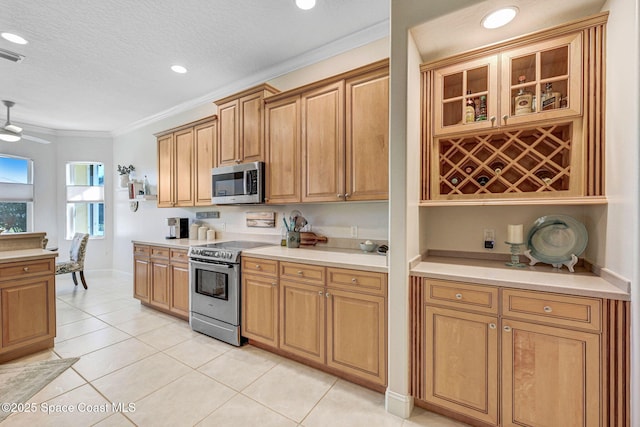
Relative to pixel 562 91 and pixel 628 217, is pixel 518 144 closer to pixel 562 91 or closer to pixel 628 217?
pixel 562 91

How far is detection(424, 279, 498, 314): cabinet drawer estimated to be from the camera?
154cm

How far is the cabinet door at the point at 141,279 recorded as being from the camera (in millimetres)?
3602

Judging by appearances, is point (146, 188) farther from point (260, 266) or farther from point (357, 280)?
point (357, 280)

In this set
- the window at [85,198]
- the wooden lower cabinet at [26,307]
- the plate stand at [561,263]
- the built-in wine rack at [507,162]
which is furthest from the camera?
the window at [85,198]

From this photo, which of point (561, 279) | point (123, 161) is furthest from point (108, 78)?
point (561, 279)

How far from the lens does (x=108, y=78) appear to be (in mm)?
3393

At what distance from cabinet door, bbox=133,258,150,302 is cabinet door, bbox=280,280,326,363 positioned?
2.35 meters

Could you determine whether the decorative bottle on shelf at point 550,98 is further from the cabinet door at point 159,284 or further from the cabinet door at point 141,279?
the cabinet door at point 141,279

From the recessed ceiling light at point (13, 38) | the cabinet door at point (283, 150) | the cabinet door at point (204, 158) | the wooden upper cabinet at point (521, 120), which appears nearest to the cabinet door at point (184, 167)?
the cabinet door at point (204, 158)

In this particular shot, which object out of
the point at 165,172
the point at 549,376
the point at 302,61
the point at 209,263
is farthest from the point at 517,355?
the point at 165,172

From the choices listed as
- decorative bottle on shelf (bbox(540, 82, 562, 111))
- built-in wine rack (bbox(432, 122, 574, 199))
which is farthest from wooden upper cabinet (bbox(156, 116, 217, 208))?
decorative bottle on shelf (bbox(540, 82, 562, 111))

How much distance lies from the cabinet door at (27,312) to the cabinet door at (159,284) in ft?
3.26

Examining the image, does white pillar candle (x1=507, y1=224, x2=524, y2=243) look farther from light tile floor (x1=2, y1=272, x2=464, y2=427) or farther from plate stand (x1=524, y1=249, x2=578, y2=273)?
light tile floor (x1=2, y1=272, x2=464, y2=427)

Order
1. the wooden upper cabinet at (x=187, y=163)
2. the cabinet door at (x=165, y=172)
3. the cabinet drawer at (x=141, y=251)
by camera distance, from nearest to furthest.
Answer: the wooden upper cabinet at (x=187, y=163) → the cabinet drawer at (x=141, y=251) → the cabinet door at (x=165, y=172)
